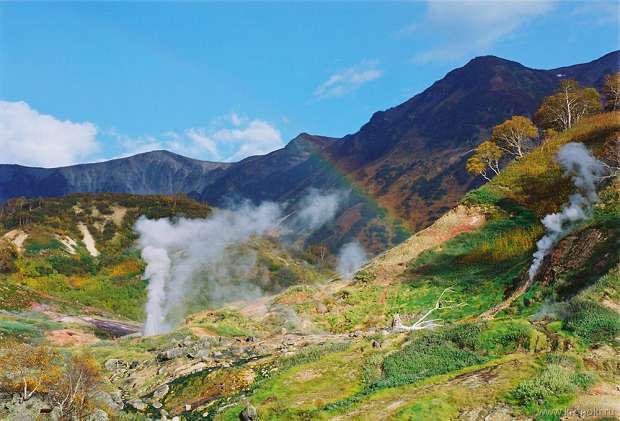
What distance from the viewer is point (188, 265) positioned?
8000 centimetres

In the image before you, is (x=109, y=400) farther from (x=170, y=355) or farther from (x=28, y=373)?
(x=170, y=355)

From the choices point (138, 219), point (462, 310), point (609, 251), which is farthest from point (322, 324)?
point (138, 219)

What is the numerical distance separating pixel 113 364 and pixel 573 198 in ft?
111

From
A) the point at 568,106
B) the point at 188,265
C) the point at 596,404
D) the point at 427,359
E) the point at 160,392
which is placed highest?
the point at 568,106

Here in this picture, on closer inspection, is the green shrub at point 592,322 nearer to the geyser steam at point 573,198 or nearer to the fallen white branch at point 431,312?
the geyser steam at point 573,198

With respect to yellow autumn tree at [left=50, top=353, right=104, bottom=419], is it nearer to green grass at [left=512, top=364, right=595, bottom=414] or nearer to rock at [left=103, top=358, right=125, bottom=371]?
rock at [left=103, top=358, right=125, bottom=371]

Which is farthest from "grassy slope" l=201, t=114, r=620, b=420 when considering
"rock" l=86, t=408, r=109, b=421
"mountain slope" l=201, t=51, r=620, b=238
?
"mountain slope" l=201, t=51, r=620, b=238

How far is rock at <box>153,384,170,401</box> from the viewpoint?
74.2 ft

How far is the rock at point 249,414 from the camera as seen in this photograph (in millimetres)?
16531

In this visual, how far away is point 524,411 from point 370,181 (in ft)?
497

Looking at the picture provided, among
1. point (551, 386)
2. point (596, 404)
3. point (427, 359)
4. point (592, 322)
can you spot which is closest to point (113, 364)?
point (427, 359)

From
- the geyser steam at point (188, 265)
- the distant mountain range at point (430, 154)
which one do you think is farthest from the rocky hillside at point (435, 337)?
the distant mountain range at point (430, 154)

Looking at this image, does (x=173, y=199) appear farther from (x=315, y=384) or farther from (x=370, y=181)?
(x=315, y=384)

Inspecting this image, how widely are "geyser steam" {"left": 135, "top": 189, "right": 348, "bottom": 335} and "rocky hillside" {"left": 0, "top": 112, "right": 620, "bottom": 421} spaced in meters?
13.7
